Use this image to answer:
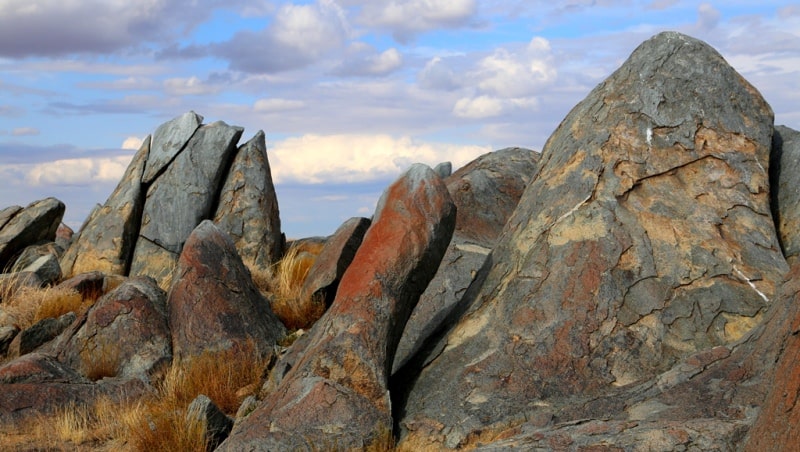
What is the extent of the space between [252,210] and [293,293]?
365 centimetres

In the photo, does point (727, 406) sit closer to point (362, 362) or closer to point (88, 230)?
point (362, 362)

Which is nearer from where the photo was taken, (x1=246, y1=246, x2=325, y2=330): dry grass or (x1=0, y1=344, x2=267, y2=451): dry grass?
(x1=0, y1=344, x2=267, y2=451): dry grass

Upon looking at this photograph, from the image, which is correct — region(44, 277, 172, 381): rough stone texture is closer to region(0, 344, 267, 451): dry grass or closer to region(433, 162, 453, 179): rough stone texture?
region(0, 344, 267, 451): dry grass

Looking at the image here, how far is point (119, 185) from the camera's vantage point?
17422mm

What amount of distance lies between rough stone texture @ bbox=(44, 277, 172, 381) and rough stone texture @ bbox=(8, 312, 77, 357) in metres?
0.84

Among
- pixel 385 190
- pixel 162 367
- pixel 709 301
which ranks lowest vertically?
pixel 162 367

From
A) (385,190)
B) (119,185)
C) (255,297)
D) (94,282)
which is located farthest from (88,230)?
(385,190)

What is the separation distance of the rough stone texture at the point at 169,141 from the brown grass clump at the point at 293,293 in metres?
2.88

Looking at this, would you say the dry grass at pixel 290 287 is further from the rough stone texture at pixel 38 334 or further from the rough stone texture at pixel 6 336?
the rough stone texture at pixel 6 336

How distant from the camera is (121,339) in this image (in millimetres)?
10344

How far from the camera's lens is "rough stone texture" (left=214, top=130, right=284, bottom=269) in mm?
16222

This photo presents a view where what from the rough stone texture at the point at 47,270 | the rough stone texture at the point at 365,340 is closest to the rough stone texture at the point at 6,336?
the rough stone texture at the point at 47,270

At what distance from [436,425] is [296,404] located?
1079mm

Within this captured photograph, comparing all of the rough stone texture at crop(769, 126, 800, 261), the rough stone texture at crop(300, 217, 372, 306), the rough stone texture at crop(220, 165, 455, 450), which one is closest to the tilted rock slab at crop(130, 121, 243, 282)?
the rough stone texture at crop(300, 217, 372, 306)
